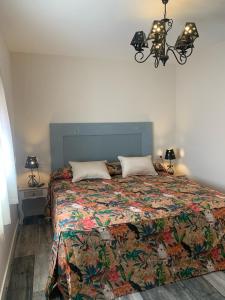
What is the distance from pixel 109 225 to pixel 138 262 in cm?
40

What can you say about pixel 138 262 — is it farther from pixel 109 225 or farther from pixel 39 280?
pixel 39 280

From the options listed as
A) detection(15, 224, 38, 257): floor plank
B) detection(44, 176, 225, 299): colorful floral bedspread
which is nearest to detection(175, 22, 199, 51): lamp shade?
detection(44, 176, 225, 299): colorful floral bedspread

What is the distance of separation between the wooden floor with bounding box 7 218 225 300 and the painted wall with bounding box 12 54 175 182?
1.42m

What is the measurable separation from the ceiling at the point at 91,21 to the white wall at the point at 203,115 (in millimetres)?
420

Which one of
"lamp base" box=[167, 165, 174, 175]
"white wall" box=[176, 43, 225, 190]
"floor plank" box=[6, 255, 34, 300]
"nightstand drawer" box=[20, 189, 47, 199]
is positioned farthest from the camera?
"lamp base" box=[167, 165, 174, 175]

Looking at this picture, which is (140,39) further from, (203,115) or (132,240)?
(203,115)

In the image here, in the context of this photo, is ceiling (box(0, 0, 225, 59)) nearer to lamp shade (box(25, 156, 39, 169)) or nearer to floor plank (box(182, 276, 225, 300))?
lamp shade (box(25, 156, 39, 169))

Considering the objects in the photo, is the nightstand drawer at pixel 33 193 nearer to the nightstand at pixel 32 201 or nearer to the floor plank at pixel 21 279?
the nightstand at pixel 32 201

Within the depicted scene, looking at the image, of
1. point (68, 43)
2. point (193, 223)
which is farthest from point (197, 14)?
Answer: point (193, 223)

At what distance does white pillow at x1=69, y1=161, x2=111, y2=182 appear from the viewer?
3.27m

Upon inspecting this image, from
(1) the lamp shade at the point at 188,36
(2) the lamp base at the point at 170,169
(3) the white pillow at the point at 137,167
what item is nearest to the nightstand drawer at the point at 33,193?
(3) the white pillow at the point at 137,167

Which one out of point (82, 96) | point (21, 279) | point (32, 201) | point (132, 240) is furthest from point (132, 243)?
→ point (82, 96)

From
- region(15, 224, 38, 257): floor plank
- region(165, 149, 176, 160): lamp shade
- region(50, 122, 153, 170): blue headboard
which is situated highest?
region(50, 122, 153, 170): blue headboard

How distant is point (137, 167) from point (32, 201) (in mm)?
1691
